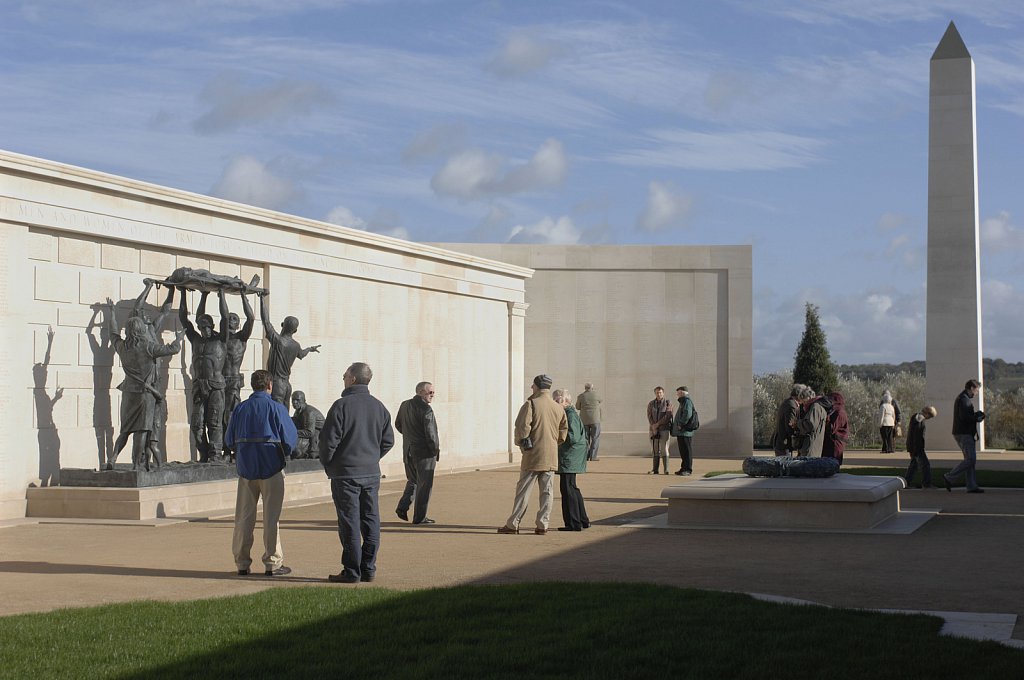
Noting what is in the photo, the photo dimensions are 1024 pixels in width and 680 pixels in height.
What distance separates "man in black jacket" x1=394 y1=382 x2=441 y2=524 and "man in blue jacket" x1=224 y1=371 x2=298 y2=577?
14.0 ft

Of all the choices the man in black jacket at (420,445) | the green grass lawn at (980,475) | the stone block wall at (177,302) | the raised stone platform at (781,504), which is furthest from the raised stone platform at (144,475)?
the green grass lawn at (980,475)

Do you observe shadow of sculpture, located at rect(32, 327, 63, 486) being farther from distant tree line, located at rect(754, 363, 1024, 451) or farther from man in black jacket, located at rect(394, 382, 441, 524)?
distant tree line, located at rect(754, 363, 1024, 451)

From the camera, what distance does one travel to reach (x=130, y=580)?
10.4 metres

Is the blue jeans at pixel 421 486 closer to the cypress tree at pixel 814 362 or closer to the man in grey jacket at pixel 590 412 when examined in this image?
the man in grey jacket at pixel 590 412

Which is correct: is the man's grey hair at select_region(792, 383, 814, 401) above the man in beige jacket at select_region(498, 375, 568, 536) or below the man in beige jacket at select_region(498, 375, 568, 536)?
above

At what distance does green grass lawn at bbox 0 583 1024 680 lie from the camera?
6750 mm

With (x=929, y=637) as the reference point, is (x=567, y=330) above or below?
above

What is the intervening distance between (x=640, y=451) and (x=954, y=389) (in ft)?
28.1

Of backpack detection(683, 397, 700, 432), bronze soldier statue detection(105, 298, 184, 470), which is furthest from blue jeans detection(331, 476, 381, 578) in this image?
backpack detection(683, 397, 700, 432)

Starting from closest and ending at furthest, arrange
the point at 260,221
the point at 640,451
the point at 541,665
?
the point at 541,665, the point at 260,221, the point at 640,451

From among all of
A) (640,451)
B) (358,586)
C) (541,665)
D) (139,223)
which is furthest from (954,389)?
(541,665)

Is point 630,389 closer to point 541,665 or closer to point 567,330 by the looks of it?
point 567,330

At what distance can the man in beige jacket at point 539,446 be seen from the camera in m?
14.0

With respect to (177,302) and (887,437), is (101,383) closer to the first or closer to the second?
(177,302)
